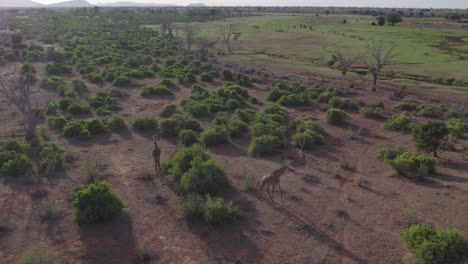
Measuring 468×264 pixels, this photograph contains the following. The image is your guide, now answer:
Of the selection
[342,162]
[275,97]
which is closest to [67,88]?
[275,97]

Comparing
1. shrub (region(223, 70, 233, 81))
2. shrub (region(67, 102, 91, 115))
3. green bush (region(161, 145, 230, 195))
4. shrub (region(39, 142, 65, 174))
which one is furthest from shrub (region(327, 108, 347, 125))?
shrub (region(223, 70, 233, 81))

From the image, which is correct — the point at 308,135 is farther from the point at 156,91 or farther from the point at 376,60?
the point at 376,60

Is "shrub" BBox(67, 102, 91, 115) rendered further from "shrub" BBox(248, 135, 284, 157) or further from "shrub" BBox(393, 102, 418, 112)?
"shrub" BBox(393, 102, 418, 112)

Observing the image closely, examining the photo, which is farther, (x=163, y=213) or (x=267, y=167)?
(x=267, y=167)

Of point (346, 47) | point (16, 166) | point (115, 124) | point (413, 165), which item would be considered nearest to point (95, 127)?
point (115, 124)

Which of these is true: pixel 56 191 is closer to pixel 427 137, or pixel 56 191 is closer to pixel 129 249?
pixel 129 249

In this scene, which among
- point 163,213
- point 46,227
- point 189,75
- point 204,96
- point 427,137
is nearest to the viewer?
point 46,227
